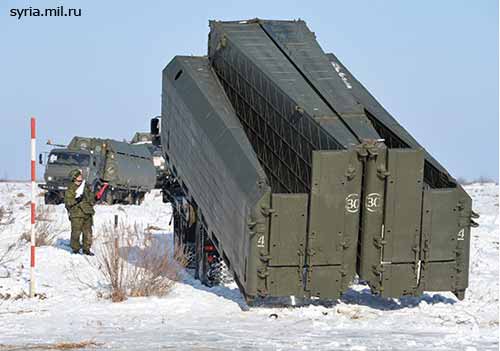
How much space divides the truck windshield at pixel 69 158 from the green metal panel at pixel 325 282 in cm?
2696

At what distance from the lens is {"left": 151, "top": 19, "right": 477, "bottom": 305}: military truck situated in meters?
13.4

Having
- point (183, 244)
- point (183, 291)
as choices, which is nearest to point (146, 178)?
point (183, 244)

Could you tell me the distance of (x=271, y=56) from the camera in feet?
54.1

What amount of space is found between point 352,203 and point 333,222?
1.14 ft

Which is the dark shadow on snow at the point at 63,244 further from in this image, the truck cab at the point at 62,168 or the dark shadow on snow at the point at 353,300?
the truck cab at the point at 62,168

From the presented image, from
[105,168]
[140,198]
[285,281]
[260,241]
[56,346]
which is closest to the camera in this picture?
[56,346]

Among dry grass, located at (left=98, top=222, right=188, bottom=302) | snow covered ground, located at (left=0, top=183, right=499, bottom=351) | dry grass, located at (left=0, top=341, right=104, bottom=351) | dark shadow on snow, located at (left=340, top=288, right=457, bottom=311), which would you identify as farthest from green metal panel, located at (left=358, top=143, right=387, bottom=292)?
dry grass, located at (left=0, top=341, right=104, bottom=351)

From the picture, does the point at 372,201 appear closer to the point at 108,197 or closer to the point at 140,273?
the point at 140,273

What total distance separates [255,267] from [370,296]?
101 inches

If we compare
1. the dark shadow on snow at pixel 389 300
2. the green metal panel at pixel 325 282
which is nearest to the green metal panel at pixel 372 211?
the green metal panel at pixel 325 282

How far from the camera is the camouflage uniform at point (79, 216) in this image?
20.9 m

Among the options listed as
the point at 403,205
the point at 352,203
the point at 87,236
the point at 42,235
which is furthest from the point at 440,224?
the point at 42,235

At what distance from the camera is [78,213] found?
2102 centimetres

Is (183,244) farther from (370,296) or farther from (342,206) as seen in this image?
(342,206)
